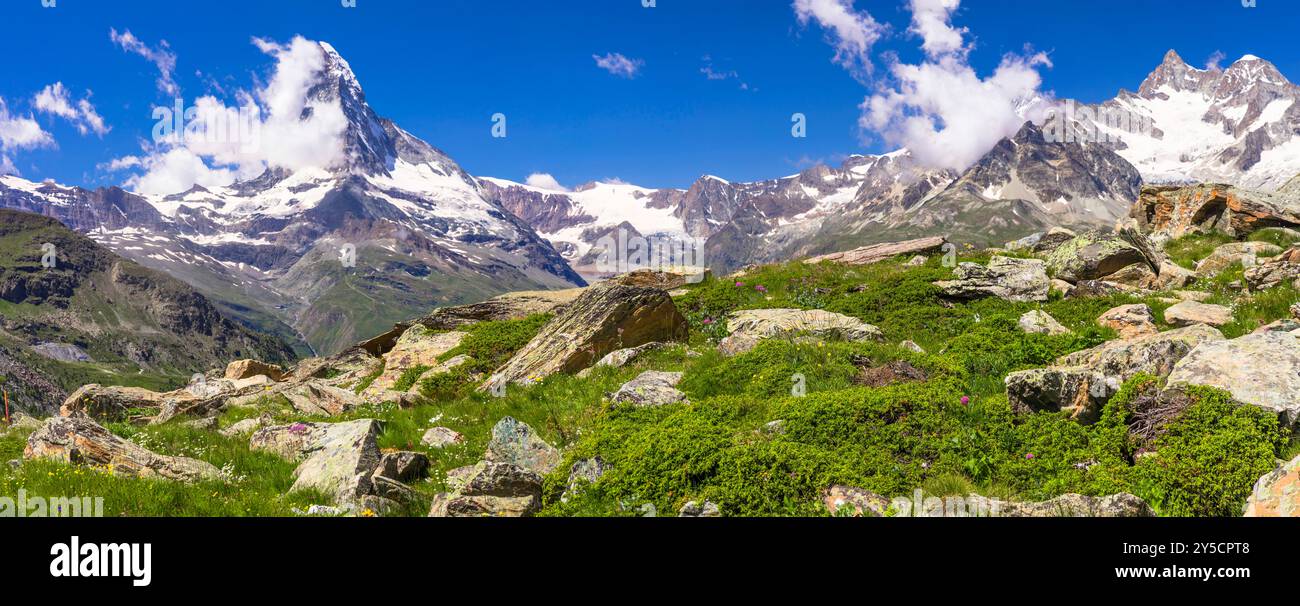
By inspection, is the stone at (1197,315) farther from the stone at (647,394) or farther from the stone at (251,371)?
the stone at (251,371)

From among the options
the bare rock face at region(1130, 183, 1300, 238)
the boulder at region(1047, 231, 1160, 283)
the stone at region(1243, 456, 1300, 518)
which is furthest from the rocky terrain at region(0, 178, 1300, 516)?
the bare rock face at region(1130, 183, 1300, 238)

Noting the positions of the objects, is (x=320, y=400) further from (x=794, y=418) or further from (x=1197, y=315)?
(x=1197, y=315)

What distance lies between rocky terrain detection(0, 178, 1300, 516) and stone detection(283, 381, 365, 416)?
0.33 ft

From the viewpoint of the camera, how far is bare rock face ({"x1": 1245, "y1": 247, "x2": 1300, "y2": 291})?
697 inches

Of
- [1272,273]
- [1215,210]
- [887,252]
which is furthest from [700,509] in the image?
[1215,210]

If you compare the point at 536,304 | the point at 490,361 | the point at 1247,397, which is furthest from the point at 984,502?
the point at 536,304

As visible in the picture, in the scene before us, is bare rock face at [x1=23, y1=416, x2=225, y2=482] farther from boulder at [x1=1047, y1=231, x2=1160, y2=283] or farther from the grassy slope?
boulder at [x1=1047, y1=231, x2=1160, y2=283]

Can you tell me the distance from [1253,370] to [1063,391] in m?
2.23

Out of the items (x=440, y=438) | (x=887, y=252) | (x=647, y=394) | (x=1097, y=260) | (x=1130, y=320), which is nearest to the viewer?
(x=647, y=394)

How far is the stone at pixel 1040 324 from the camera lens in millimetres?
15703

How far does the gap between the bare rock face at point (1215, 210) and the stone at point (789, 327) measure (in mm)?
19565

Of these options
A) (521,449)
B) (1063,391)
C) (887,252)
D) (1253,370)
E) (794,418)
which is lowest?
(521,449)

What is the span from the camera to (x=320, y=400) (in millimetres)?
18094

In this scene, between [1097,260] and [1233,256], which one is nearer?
[1233,256]
